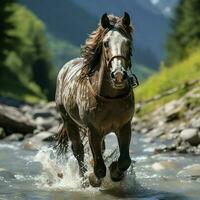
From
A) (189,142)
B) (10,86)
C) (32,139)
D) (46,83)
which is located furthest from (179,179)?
(46,83)

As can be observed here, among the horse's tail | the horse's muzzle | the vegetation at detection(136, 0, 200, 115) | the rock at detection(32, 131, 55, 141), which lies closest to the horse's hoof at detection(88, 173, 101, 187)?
the horse's muzzle

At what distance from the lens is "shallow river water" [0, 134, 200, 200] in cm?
952

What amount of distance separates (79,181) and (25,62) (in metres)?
84.3

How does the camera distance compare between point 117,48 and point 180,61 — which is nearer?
point 117,48

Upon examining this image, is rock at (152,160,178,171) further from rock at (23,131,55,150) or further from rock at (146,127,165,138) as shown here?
rock at (146,127,165,138)

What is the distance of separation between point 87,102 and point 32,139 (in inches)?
359

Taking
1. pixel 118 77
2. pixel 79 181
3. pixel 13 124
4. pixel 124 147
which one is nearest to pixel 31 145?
pixel 13 124

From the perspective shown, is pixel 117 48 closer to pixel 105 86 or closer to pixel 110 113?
pixel 105 86

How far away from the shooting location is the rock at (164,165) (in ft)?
41.0

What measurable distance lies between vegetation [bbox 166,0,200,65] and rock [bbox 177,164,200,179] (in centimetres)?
3533

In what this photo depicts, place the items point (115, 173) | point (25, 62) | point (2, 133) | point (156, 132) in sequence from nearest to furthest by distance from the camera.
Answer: point (115, 173), point (2, 133), point (156, 132), point (25, 62)

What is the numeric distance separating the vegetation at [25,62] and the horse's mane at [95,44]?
1559 inches

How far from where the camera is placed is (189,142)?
15828mm

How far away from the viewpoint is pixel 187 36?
5588 cm
